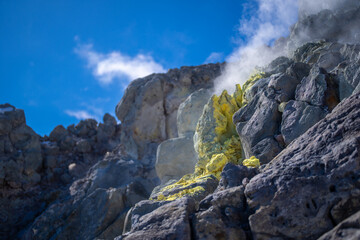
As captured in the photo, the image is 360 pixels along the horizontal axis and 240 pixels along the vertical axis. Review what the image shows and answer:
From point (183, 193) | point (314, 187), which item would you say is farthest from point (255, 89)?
point (314, 187)

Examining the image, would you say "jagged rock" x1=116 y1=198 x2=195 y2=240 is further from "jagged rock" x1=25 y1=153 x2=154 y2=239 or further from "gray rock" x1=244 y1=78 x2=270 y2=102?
"jagged rock" x1=25 y1=153 x2=154 y2=239

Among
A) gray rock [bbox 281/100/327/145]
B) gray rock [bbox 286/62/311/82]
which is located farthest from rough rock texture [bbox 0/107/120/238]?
gray rock [bbox 281/100/327/145]

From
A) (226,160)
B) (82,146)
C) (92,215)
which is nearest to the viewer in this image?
(226,160)

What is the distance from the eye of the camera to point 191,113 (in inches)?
667

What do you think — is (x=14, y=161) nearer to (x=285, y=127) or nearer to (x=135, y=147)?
(x=135, y=147)

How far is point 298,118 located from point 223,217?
4.59 metres


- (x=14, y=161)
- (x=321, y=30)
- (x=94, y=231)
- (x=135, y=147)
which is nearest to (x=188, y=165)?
(x=94, y=231)

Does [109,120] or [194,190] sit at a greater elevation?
[109,120]

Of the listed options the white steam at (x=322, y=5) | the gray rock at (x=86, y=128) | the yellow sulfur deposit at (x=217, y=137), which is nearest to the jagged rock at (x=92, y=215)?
the yellow sulfur deposit at (x=217, y=137)

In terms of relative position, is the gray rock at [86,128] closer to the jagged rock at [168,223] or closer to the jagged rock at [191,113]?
the jagged rock at [191,113]

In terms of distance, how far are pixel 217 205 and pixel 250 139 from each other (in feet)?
15.2

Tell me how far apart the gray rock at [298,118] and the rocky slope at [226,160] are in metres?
0.04

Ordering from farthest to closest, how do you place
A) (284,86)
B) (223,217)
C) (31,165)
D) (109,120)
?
1. (109,120)
2. (31,165)
3. (284,86)
4. (223,217)

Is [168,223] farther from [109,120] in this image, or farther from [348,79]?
[109,120]
